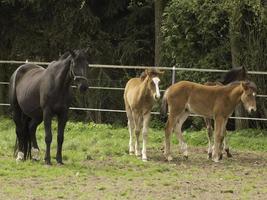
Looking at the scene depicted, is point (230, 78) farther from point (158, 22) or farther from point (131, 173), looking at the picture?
point (158, 22)

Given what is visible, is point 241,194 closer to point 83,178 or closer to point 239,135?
point 83,178

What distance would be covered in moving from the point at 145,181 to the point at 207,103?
10.6ft

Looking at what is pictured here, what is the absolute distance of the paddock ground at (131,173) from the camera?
28.3 ft

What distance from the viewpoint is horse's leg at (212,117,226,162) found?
12.1 meters

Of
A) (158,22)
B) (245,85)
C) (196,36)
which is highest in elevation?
(158,22)

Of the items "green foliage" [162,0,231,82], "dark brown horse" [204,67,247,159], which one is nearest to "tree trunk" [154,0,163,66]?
"green foliage" [162,0,231,82]

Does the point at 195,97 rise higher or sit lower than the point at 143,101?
higher

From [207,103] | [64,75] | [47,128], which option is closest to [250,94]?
[207,103]

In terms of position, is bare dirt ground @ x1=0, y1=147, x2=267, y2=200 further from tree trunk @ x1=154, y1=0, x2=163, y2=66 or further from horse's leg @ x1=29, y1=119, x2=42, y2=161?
tree trunk @ x1=154, y1=0, x2=163, y2=66

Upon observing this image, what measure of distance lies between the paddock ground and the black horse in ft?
1.44

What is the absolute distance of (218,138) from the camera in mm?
12086

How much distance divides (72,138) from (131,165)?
3.95 m

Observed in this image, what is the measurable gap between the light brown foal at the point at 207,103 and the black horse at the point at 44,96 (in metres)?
2.24

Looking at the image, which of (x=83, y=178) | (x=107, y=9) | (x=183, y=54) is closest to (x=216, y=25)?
(x=183, y=54)
